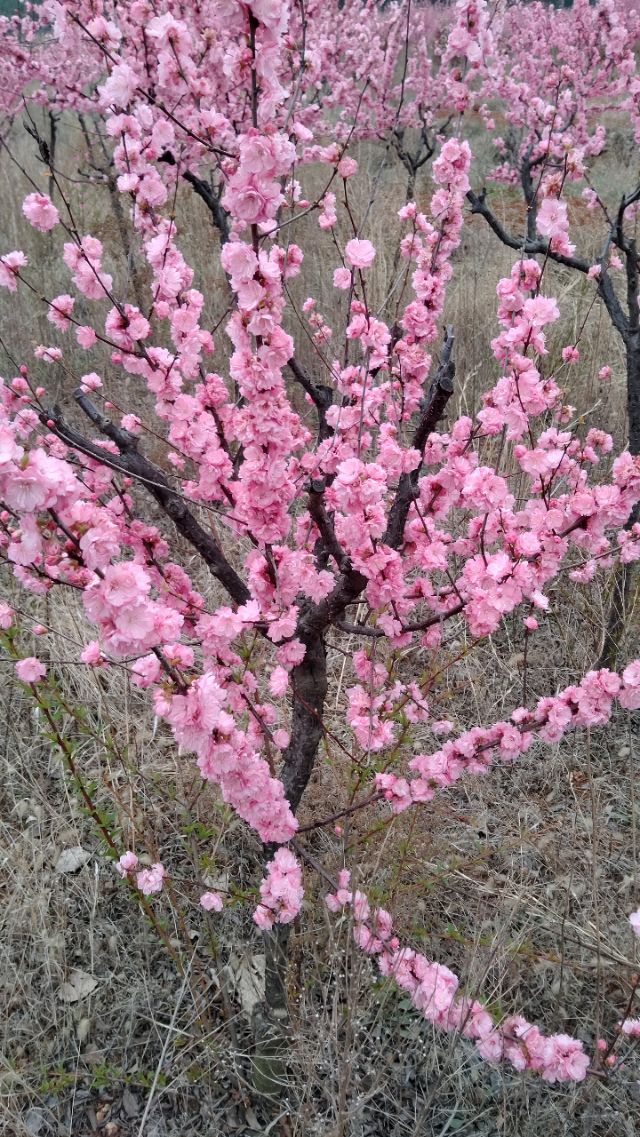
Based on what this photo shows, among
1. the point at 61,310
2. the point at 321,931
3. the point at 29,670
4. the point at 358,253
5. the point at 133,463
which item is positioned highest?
the point at 358,253

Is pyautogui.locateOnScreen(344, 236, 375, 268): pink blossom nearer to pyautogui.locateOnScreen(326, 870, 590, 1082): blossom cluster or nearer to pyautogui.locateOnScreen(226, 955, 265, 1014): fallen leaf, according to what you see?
pyautogui.locateOnScreen(326, 870, 590, 1082): blossom cluster

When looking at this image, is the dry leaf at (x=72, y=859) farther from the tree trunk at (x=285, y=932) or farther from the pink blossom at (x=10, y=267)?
the pink blossom at (x=10, y=267)

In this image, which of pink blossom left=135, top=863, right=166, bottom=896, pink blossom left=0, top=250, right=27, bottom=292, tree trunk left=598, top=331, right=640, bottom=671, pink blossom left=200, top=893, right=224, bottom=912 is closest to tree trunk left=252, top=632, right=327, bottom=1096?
pink blossom left=200, top=893, right=224, bottom=912

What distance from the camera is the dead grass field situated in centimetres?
169

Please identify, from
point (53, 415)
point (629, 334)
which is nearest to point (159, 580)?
point (53, 415)

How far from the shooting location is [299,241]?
6496 millimetres

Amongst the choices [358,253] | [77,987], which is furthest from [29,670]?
[358,253]

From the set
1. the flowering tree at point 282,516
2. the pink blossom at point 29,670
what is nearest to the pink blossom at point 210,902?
the flowering tree at point 282,516

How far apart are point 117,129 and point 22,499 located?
5.23ft

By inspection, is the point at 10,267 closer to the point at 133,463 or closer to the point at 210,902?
the point at 133,463

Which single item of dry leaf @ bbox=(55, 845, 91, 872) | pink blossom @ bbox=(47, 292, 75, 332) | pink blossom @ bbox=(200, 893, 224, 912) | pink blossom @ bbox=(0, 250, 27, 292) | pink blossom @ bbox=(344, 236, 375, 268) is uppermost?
pink blossom @ bbox=(344, 236, 375, 268)

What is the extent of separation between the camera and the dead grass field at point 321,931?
1.69 meters

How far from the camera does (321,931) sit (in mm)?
2029

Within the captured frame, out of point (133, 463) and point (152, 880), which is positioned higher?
point (133, 463)
